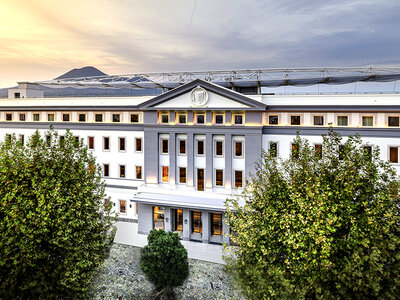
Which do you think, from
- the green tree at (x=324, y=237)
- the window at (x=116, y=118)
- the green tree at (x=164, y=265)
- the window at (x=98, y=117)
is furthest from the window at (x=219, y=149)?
the window at (x=98, y=117)

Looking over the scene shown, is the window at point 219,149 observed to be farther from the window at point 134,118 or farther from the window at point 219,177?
the window at point 134,118

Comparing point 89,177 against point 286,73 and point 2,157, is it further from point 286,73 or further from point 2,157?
point 286,73

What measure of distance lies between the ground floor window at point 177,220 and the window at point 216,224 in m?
4.39

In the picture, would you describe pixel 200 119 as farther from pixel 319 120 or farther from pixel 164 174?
pixel 319 120

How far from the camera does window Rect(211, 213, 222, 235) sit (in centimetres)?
3328

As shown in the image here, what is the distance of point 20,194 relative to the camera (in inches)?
608

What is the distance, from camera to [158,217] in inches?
1378

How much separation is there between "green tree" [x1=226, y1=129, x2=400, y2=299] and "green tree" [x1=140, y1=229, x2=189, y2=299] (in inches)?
304

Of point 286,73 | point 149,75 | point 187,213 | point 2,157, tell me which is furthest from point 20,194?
point 286,73

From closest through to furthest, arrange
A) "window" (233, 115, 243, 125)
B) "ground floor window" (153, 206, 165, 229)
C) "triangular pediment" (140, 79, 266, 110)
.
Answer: "triangular pediment" (140, 79, 266, 110), "window" (233, 115, 243, 125), "ground floor window" (153, 206, 165, 229)

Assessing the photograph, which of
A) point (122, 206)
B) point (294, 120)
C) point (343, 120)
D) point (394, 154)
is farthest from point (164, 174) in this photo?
point (394, 154)

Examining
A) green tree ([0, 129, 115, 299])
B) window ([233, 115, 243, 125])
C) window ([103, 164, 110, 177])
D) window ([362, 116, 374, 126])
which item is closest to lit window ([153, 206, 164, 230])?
window ([103, 164, 110, 177])

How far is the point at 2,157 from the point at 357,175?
73.1ft

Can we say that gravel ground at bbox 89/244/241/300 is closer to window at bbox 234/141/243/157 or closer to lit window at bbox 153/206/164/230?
lit window at bbox 153/206/164/230
